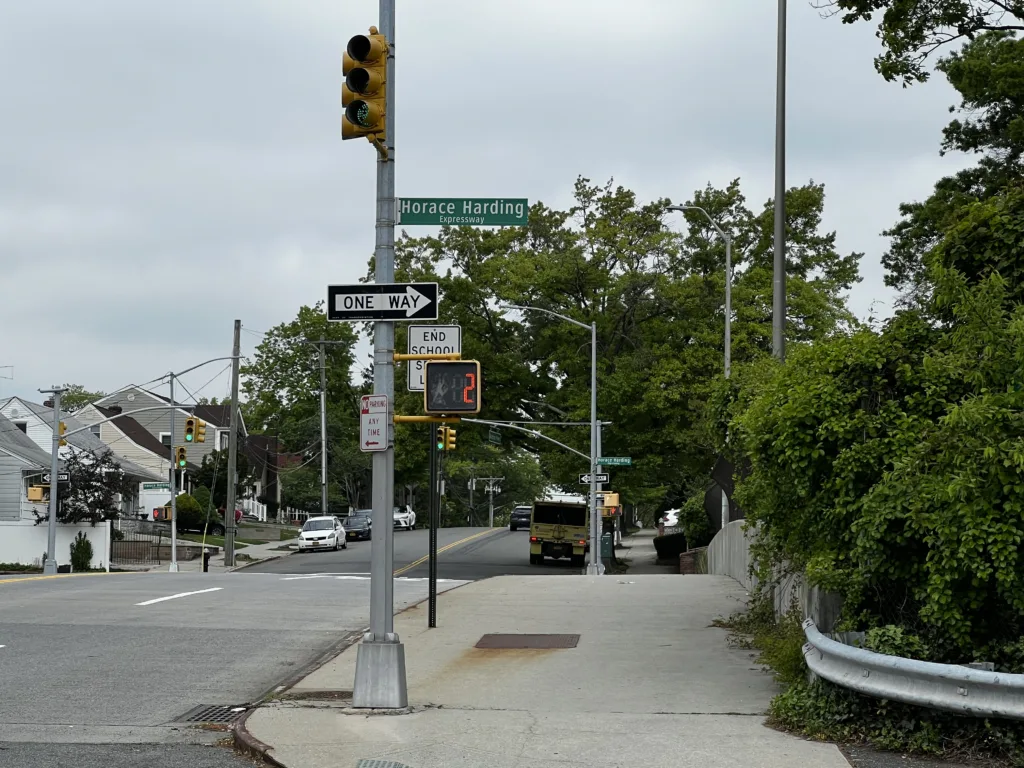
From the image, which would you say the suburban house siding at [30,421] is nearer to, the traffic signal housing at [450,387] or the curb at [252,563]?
the curb at [252,563]

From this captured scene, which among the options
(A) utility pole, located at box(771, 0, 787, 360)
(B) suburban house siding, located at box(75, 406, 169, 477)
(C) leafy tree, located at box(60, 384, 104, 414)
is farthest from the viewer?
(C) leafy tree, located at box(60, 384, 104, 414)

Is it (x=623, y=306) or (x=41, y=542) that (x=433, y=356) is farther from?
(x=41, y=542)

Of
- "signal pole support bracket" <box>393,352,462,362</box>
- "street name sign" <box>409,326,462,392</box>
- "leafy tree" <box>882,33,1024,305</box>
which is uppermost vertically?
"leafy tree" <box>882,33,1024,305</box>

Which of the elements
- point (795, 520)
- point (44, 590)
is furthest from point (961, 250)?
point (44, 590)

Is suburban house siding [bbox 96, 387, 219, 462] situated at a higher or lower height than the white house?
higher

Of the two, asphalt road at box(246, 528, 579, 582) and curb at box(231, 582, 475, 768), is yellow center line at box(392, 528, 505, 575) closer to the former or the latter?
asphalt road at box(246, 528, 579, 582)

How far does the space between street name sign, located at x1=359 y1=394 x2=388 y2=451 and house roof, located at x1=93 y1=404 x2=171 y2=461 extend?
77.2 metres

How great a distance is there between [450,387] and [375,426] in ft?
2.69

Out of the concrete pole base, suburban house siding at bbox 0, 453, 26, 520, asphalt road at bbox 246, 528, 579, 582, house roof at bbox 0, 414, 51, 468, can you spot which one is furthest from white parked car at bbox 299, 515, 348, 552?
the concrete pole base

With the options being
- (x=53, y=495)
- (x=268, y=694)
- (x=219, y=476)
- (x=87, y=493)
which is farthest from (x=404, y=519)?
(x=268, y=694)

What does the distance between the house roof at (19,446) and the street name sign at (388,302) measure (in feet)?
160

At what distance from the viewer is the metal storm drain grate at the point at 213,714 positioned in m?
10.2

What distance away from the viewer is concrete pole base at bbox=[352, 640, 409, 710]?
33.0 feet

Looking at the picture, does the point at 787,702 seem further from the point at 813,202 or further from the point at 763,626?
the point at 813,202
